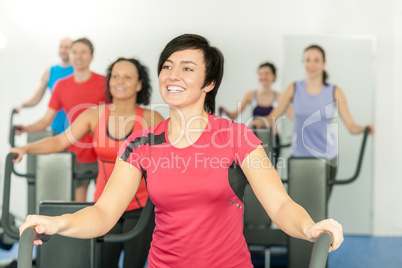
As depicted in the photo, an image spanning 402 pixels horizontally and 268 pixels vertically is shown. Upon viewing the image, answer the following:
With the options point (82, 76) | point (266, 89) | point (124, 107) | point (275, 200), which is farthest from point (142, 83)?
point (266, 89)

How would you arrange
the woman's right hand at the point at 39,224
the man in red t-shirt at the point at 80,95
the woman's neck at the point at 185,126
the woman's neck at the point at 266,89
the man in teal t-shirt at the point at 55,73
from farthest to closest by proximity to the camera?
the woman's neck at the point at 266,89 < the man in teal t-shirt at the point at 55,73 < the man in red t-shirt at the point at 80,95 < the woman's neck at the point at 185,126 < the woman's right hand at the point at 39,224

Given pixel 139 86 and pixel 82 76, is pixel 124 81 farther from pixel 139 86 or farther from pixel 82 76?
pixel 82 76

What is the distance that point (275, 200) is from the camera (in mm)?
1533

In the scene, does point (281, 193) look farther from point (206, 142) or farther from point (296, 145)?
point (296, 145)

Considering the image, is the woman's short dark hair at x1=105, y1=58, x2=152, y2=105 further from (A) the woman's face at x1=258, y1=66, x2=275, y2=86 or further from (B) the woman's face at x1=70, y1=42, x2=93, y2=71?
(A) the woman's face at x1=258, y1=66, x2=275, y2=86

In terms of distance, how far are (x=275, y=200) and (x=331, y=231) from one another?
12.5 inches

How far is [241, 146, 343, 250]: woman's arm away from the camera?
4.54 ft

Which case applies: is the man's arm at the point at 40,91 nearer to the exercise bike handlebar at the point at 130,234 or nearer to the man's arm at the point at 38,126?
the man's arm at the point at 38,126

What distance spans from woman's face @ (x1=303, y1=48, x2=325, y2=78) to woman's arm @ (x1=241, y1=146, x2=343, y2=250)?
9.43 ft

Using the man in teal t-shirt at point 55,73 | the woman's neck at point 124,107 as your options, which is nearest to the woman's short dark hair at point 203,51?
the woman's neck at point 124,107

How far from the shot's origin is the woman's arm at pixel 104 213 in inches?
57.3

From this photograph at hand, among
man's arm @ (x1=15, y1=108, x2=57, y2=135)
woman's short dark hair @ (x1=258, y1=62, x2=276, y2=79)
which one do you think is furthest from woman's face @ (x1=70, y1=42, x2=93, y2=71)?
woman's short dark hair @ (x1=258, y1=62, x2=276, y2=79)

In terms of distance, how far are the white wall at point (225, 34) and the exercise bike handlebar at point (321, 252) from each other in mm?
4179

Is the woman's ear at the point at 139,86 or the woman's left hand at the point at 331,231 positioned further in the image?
the woman's ear at the point at 139,86
